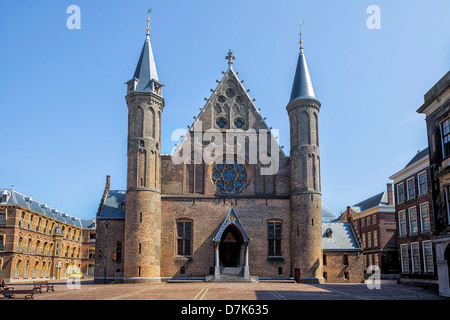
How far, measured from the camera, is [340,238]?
149ft

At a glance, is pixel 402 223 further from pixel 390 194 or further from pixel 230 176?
pixel 390 194

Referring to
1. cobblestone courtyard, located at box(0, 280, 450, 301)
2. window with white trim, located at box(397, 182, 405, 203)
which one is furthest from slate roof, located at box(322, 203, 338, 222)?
cobblestone courtyard, located at box(0, 280, 450, 301)

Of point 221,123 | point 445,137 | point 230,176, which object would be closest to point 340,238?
point 230,176

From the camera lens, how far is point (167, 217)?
41.8 m

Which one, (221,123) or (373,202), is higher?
(221,123)

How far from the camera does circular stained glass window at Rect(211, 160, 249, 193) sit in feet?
142

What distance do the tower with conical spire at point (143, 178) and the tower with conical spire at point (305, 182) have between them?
40.1 ft

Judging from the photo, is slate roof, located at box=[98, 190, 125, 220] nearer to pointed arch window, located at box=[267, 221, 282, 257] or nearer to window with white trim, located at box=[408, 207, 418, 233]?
pointed arch window, located at box=[267, 221, 282, 257]

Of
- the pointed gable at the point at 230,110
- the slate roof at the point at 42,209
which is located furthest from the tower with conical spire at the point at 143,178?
the slate roof at the point at 42,209

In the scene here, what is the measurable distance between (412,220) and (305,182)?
9.53 m

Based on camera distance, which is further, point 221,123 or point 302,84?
point 221,123
